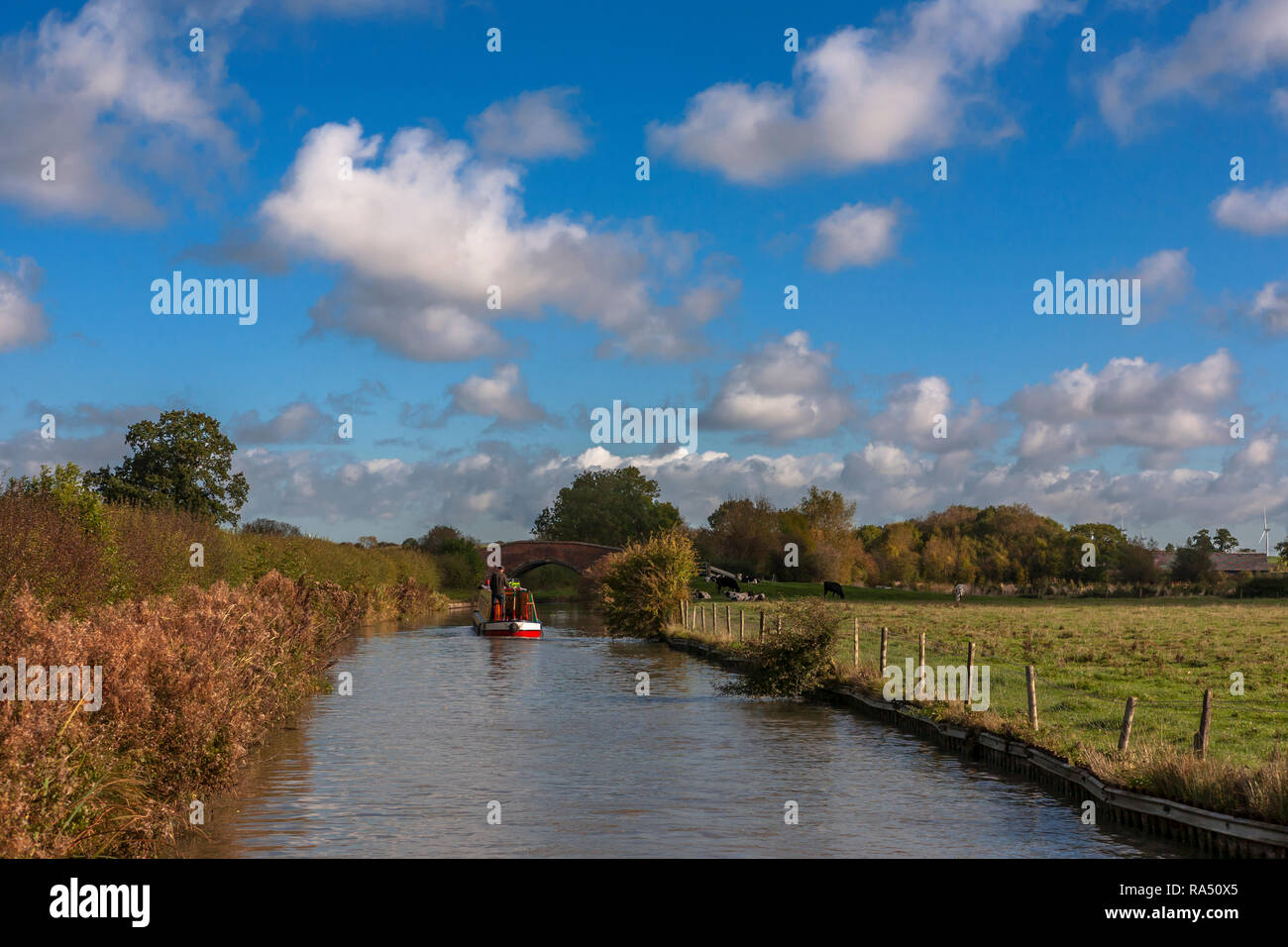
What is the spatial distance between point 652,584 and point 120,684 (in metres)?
37.9

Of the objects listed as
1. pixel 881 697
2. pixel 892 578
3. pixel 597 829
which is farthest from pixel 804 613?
pixel 892 578

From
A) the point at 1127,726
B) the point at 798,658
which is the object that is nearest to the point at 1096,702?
the point at 1127,726

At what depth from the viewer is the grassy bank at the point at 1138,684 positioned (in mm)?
12875

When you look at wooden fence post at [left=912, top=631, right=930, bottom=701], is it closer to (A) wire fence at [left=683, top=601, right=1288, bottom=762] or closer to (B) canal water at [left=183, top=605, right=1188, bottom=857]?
(A) wire fence at [left=683, top=601, right=1288, bottom=762]

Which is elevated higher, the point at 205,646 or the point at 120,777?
the point at 205,646

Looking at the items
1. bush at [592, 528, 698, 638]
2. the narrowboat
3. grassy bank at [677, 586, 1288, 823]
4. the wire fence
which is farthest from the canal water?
the narrowboat

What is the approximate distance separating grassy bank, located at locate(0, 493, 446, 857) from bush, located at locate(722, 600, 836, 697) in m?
10.7

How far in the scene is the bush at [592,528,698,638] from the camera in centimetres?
4900

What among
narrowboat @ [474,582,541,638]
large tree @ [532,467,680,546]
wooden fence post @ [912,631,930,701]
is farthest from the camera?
large tree @ [532,467,680,546]

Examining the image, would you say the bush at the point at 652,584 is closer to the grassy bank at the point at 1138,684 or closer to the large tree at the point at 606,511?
the grassy bank at the point at 1138,684

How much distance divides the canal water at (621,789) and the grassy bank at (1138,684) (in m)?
0.89

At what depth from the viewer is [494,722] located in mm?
23969
